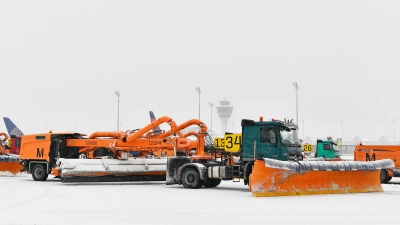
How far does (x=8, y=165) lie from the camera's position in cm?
2797

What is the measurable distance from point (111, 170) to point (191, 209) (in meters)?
9.89

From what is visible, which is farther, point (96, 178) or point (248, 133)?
point (96, 178)

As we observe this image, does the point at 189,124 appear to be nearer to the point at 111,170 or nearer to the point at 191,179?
the point at 191,179

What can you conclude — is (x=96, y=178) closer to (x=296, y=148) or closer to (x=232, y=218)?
(x=296, y=148)

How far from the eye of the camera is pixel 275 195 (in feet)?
51.9

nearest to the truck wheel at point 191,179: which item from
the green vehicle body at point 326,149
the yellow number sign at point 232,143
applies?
the yellow number sign at point 232,143

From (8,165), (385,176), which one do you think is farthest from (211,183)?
A: (8,165)

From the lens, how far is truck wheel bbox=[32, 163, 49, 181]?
23.7 meters

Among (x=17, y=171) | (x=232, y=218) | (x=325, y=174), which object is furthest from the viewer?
(x=17, y=171)

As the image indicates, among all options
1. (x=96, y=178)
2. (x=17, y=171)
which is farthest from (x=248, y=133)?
(x=17, y=171)

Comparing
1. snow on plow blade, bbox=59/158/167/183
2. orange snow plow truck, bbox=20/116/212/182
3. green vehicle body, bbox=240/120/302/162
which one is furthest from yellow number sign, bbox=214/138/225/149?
green vehicle body, bbox=240/120/302/162

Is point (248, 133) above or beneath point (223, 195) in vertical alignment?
above

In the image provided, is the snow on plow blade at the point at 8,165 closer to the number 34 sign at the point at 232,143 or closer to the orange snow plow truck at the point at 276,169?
the orange snow plow truck at the point at 276,169

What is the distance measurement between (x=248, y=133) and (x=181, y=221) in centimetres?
848
